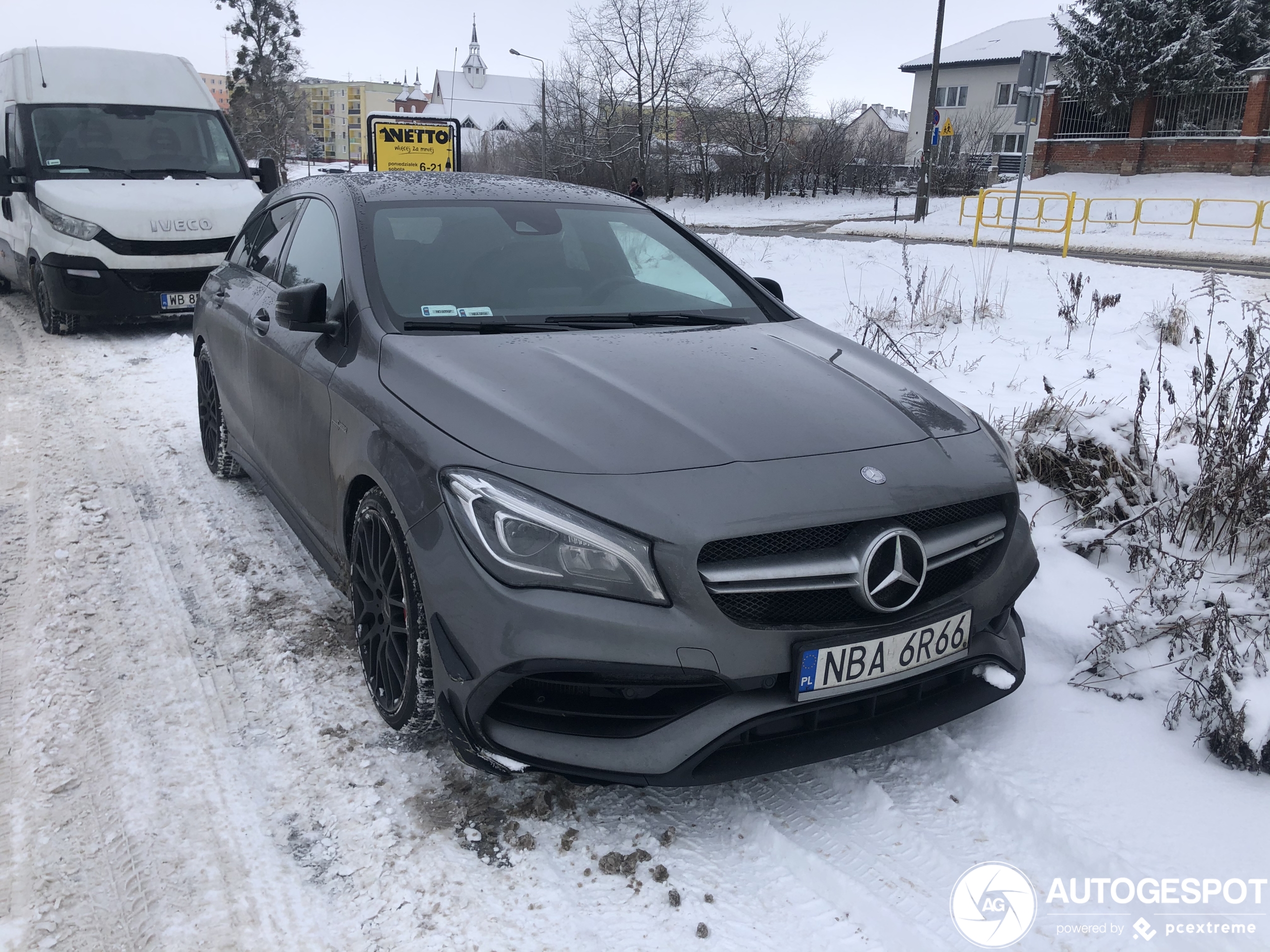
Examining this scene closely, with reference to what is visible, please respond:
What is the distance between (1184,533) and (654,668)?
2.56m

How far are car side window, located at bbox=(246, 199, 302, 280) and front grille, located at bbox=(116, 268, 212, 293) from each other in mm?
4675

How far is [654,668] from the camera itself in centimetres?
210

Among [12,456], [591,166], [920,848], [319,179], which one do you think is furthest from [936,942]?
[591,166]

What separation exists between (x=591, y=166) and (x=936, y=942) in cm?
4546

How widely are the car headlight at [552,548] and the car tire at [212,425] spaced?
3038 mm

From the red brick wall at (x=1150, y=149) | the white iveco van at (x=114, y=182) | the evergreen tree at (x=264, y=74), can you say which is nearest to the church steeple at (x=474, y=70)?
the evergreen tree at (x=264, y=74)

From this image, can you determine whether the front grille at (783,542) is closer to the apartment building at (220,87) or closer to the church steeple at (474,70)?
the apartment building at (220,87)

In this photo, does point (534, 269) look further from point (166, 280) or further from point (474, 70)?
point (474, 70)

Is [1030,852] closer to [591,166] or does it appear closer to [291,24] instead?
[591,166]

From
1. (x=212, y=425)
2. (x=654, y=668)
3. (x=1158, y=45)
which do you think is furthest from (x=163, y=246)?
(x=1158, y=45)

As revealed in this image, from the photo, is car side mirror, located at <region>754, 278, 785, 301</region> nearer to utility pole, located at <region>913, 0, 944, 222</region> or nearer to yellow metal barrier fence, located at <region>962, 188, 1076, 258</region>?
yellow metal barrier fence, located at <region>962, 188, 1076, 258</region>

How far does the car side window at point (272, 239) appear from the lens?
405cm

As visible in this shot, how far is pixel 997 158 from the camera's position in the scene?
4522cm

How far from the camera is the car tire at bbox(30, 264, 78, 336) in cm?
895
